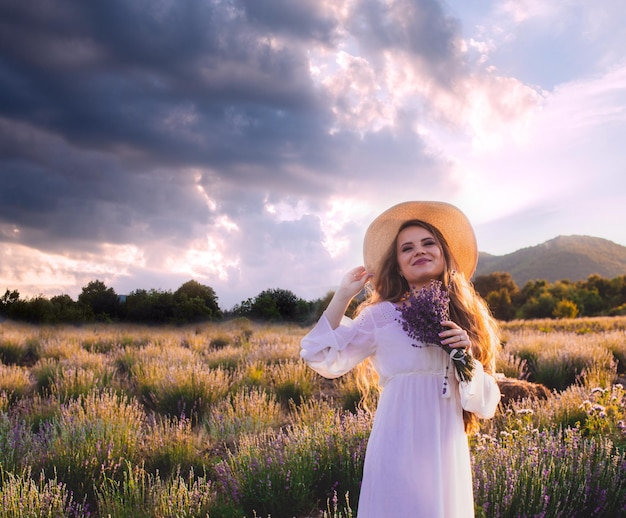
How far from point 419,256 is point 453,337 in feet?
2.24

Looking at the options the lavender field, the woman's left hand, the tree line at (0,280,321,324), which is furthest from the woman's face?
the tree line at (0,280,321,324)

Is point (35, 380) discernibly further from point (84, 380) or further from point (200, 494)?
point (200, 494)

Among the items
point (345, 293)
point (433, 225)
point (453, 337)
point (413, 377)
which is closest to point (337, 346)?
point (345, 293)

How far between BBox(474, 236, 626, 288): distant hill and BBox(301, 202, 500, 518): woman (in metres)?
99.6

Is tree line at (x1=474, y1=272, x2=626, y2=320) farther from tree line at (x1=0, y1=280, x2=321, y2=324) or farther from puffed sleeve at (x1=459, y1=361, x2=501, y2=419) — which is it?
puffed sleeve at (x1=459, y1=361, x2=501, y2=419)

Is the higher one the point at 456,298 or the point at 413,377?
the point at 456,298

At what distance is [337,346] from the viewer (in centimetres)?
270

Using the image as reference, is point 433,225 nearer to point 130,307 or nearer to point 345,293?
point 345,293

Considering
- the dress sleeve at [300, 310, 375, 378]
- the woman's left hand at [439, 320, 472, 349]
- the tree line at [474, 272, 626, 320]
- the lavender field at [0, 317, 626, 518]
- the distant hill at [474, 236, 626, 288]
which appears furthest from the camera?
the distant hill at [474, 236, 626, 288]

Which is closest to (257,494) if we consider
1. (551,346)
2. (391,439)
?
(391,439)

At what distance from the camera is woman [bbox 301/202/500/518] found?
2488mm

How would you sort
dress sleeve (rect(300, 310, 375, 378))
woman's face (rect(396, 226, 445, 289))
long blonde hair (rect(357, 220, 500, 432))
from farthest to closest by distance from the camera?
woman's face (rect(396, 226, 445, 289)) → long blonde hair (rect(357, 220, 500, 432)) → dress sleeve (rect(300, 310, 375, 378))

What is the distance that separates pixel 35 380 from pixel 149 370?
2389 mm

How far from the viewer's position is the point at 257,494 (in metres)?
4.02
